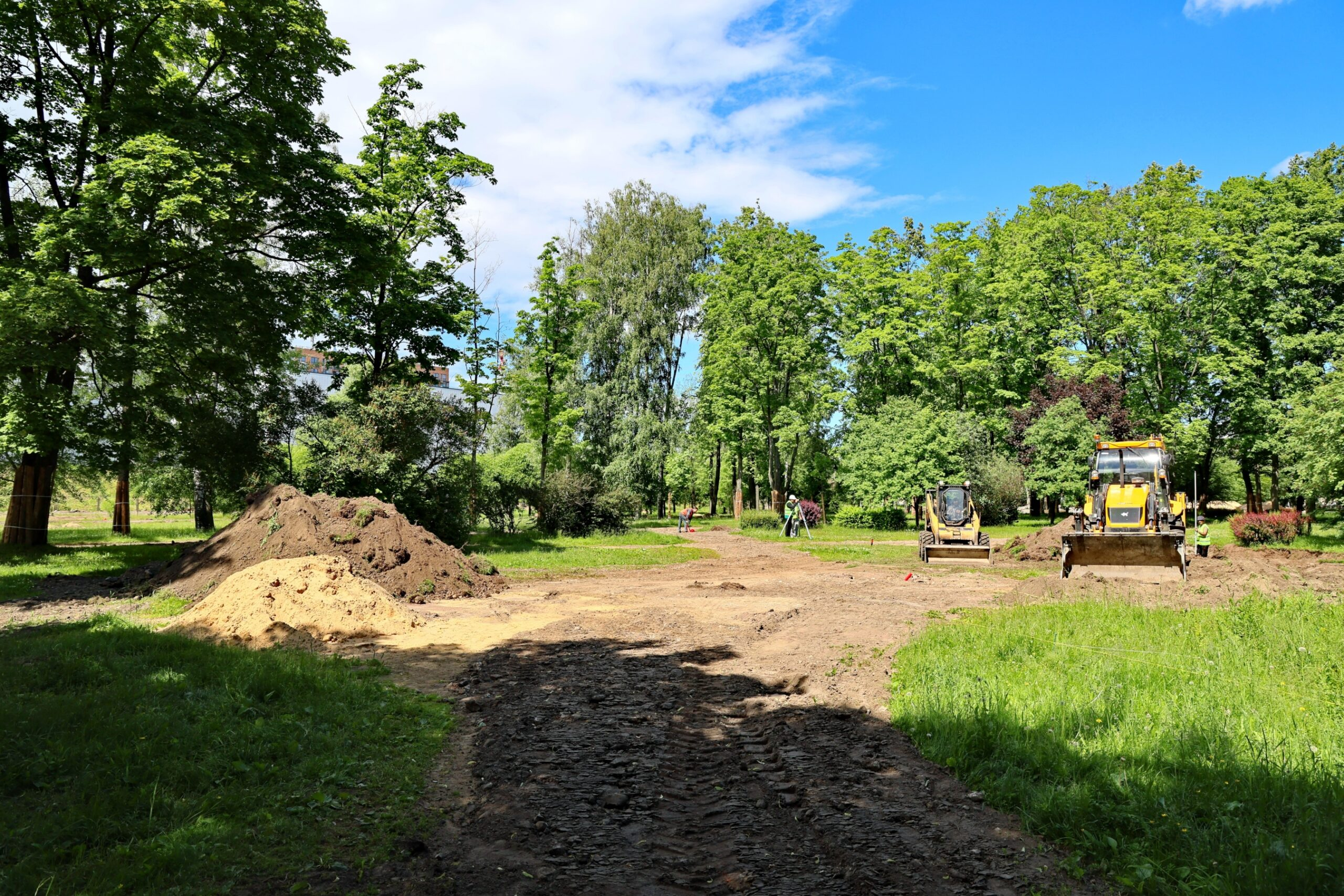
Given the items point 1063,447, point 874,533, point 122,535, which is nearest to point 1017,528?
point 1063,447

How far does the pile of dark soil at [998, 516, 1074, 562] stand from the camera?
23.9 m

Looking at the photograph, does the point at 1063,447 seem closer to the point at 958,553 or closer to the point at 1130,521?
the point at 958,553

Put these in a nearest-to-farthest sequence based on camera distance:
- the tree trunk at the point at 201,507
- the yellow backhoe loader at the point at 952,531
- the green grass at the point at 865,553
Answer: the yellow backhoe loader at the point at 952,531, the green grass at the point at 865,553, the tree trunk at the point at 201,507

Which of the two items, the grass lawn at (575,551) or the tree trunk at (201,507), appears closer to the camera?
the grass lawn at (575,551)

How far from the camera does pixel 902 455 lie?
3766 centimetres

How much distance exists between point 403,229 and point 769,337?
2227 cm

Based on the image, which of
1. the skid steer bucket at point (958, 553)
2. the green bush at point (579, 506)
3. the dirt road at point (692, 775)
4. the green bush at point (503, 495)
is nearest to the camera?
the dirt road at point (692, 775)

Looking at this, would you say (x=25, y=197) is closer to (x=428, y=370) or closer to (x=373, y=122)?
(x=373, y=122)

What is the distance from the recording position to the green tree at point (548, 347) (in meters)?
33.0

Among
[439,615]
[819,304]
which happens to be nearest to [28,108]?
[439,615]

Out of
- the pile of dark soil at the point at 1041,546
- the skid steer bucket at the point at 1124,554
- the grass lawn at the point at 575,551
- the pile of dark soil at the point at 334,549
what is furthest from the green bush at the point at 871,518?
the pile of dark soil at the point at 334,549

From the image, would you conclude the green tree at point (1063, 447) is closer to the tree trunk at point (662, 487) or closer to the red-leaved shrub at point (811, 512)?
the red-leaved shrub at point (811, 512)

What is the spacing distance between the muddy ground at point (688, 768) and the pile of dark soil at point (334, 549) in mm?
2338

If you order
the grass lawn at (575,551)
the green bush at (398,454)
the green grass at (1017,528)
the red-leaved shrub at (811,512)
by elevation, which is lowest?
the grass lawn at (575,551)
